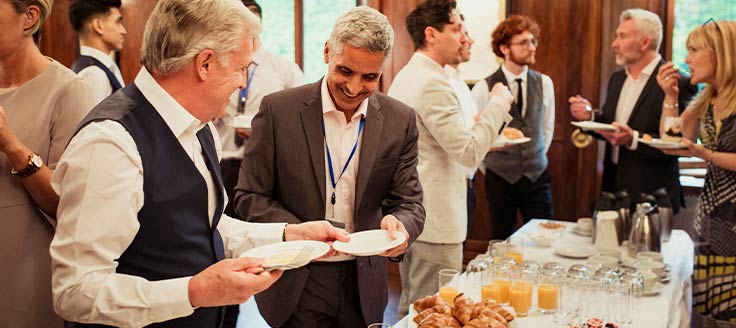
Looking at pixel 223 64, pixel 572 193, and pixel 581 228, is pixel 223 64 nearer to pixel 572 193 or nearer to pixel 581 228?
pixel 581 228

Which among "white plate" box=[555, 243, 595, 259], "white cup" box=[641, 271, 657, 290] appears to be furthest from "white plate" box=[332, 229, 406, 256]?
"white plate" box=[555, 243, 595, 259]

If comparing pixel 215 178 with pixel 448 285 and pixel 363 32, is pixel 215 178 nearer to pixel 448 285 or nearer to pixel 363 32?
pixel 363 32

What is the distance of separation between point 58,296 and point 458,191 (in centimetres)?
230

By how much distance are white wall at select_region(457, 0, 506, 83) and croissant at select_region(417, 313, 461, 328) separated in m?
3.84

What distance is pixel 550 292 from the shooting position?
233 cm

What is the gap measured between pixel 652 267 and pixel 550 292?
71cm

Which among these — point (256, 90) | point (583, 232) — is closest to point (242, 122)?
point (256, 90)

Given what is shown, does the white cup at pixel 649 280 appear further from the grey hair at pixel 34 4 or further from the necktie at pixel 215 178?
the grey hair at pixel 34 4

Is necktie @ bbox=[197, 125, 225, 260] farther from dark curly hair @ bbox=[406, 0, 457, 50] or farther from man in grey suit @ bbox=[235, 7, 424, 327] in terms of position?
dark curly hair @ bbox=[406, 0, 457, 50]

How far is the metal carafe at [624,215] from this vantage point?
11.3ft

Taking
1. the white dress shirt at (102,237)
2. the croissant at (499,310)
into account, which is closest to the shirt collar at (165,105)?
the white dress shirt at (102,237)

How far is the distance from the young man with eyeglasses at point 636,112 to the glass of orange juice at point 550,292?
6.95 feet

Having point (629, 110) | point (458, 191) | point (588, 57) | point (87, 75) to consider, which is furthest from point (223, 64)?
point (588, 57)

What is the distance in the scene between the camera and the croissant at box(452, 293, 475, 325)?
202 cm
